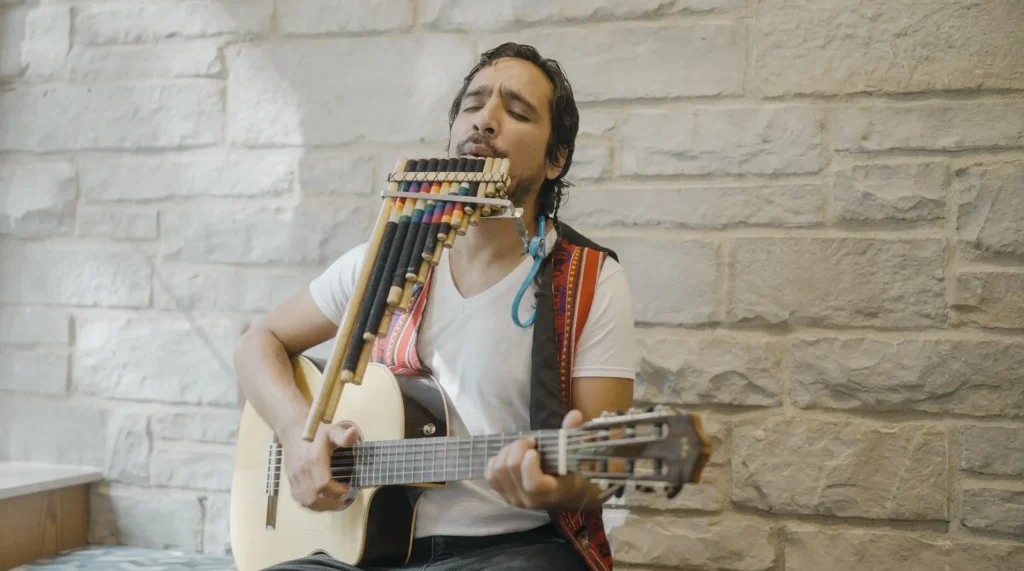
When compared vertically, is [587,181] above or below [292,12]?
below

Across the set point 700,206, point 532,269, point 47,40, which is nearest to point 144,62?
point 47,40

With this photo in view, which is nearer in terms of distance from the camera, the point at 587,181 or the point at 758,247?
the point at 758,247

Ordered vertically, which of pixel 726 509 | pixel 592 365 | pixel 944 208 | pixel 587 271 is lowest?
pixel 726 509

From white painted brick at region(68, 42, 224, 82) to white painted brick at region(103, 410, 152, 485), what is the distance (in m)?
1.01

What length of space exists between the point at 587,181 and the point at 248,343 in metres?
0.93

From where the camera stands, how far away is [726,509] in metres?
2.18

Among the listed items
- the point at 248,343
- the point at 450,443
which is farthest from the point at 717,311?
the point at 248,343

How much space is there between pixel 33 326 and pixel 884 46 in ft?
8.24

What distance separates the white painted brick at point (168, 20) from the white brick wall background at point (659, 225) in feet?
0.03

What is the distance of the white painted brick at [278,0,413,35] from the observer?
98.2 inches

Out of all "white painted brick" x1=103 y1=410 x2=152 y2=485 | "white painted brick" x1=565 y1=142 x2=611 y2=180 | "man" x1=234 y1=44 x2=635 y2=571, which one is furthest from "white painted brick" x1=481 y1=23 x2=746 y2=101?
"white painted brick" x1=103 y1=410 x2=152 y2=485

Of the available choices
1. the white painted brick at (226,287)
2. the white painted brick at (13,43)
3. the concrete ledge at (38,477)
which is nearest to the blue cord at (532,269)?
the white painted brick at (226,287)

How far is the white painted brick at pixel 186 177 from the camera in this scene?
2.57 m

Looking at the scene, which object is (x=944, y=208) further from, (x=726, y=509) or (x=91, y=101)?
(x=91, y=101)
